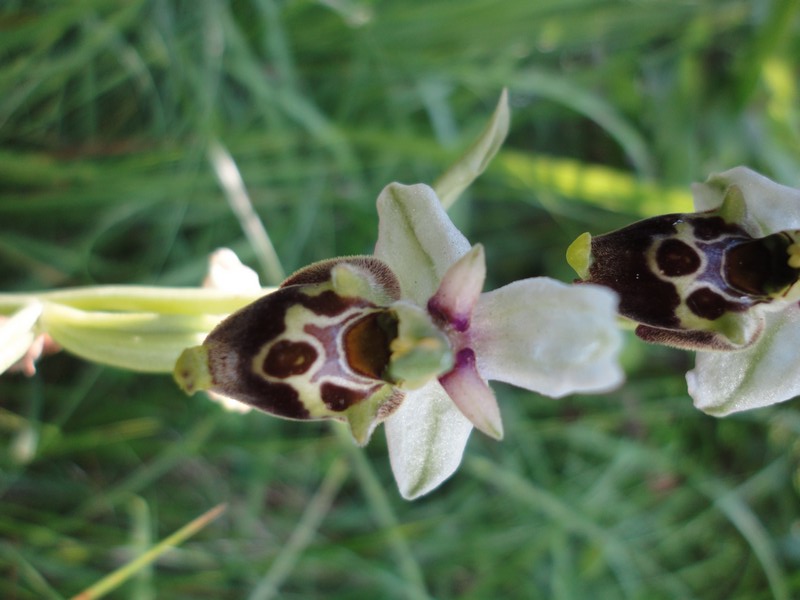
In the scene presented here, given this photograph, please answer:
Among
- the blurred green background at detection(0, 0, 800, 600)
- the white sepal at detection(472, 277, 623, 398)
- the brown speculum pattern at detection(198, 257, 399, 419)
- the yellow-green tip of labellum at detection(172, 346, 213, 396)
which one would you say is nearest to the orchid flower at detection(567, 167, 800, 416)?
the white sepal at detection(472, 277, 623, 398)

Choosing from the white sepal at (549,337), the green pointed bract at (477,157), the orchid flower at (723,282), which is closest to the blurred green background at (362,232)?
the green pointed bract at (477,157)

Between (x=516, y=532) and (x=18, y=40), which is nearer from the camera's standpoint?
(x=18, y=40)

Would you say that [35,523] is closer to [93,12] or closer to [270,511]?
[270,511]

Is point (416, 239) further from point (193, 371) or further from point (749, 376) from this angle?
point (749, 376)

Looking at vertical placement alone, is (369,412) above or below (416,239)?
below

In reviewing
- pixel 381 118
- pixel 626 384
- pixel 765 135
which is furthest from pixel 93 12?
pixel 765 135

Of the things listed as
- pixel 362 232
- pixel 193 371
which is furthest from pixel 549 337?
pixel 362 232

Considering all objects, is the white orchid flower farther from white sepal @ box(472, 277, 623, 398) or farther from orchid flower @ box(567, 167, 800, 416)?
orchid flower @ box(567, 167, 800, 416)
